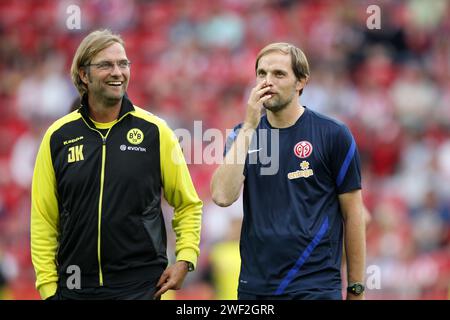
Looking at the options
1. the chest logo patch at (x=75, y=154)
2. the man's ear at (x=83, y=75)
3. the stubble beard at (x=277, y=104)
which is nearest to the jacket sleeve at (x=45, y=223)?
the chest logo patch at (x=75, y=154)

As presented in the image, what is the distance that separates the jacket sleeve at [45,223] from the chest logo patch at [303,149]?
1.36 meters

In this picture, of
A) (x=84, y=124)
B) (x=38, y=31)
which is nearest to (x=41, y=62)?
(x=38, y=31)

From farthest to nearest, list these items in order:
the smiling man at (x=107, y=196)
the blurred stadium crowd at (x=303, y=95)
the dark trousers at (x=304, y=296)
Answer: the blurred stadium crowd at (x=303, y=95) → the dark trousers at (x=304, y=296) → the smiling man at (x=107, y=196)

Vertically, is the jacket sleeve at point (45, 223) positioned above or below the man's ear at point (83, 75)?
below

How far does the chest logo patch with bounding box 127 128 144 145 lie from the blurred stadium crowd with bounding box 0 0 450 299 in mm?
5002

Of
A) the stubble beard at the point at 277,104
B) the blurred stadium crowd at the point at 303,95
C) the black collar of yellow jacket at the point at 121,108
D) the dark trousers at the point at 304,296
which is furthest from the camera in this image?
the blurred stadium crowd at the point at 303,95

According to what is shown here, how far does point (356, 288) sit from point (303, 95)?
7244 mm

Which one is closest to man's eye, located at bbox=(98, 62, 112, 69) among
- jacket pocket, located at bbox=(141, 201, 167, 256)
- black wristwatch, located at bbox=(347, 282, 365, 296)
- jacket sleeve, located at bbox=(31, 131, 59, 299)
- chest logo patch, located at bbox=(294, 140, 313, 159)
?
jacket sleeve, located at bbox=(31, 131, 59, 299)

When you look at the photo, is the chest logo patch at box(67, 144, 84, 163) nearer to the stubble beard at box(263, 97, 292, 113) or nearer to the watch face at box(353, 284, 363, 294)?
the stubble beard at box(263, 97, 292, 113)

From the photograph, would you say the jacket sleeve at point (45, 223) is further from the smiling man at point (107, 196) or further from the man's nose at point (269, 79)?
the man's nose at point (269, 79)

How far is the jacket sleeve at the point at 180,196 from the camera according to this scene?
16.9ft

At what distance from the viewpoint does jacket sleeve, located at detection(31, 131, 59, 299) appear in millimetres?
5125

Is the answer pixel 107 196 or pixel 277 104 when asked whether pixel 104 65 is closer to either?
pixel 107 196

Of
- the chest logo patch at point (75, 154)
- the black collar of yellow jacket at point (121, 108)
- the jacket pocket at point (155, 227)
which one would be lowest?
the jacket pocket at point (155, 227)
